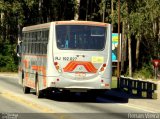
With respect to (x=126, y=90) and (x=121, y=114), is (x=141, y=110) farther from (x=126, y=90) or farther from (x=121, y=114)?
(x=126, y=90)

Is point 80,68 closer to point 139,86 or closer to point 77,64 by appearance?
point 77,64

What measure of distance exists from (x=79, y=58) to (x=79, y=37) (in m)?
0.89

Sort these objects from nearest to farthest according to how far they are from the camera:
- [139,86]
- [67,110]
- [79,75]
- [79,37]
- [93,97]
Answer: [67,110] → [79,75] → [79,37] → [93,97] → [139,86]

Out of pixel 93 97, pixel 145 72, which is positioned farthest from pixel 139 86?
pixel 145 72

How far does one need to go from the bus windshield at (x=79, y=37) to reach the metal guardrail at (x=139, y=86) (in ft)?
10.2

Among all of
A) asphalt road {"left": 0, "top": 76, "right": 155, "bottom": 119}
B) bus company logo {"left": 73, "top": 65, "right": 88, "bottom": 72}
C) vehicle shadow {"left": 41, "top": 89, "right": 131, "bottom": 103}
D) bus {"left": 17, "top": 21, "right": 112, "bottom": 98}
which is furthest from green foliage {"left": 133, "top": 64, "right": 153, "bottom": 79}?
bus company logo {"left": 73, "top": 65, "right": 88, "bottom": 72}

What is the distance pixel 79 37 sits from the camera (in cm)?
2473

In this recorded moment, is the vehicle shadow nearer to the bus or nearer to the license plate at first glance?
the bus

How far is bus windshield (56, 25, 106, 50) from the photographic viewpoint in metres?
24.6

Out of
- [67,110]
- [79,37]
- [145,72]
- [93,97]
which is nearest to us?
[67,110]

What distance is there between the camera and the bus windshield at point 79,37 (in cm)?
2459

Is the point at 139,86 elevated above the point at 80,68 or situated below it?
below

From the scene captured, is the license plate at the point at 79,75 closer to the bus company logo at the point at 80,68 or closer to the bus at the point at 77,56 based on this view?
the bus at the point at 77,56

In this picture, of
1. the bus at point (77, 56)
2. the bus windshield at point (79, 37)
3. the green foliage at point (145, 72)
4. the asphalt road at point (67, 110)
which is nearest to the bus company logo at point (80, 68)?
the bus at point (77, 56)
